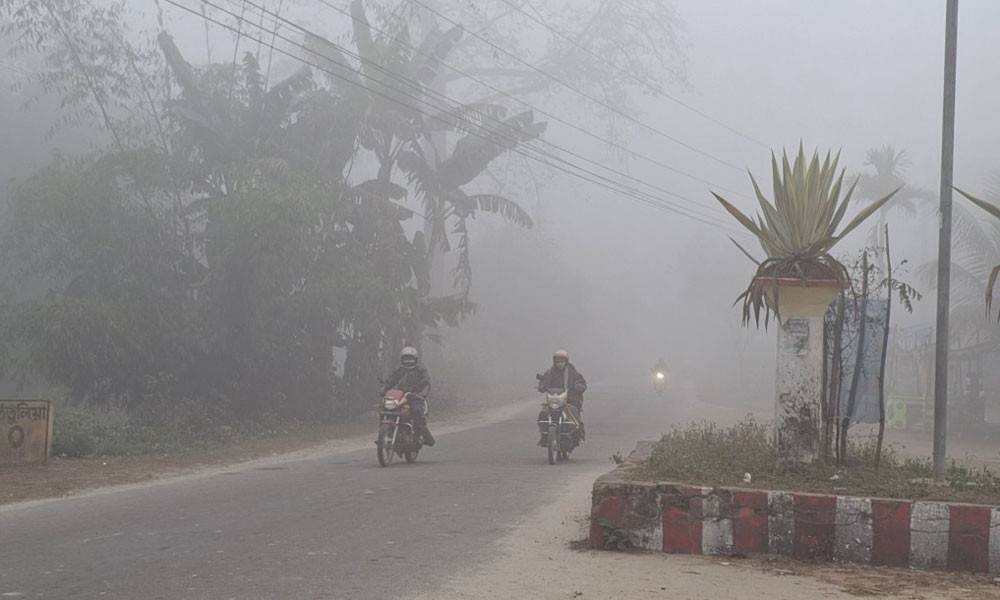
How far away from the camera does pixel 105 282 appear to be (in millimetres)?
20094

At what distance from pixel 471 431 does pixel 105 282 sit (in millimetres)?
8598

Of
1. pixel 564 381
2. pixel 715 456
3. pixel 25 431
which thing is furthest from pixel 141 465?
pixel 715 456

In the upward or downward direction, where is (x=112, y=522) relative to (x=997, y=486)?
downward

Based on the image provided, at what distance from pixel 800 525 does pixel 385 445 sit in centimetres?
832

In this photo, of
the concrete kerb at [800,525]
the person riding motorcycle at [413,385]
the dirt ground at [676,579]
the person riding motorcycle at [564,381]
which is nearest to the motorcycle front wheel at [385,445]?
the person riding motorcycle at [413,385]

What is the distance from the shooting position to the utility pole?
9.10 metres

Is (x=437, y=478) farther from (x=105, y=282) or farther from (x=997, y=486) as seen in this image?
(x=105, y=282)

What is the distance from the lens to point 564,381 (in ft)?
53.9

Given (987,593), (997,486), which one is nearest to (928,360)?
(997,486)

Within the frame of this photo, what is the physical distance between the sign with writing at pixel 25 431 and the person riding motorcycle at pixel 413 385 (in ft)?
16.4

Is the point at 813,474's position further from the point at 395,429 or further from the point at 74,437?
the point at 74,437

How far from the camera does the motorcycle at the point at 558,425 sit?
15781 mm

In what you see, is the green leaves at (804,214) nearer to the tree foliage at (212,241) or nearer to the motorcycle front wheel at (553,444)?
the motorcycle front wheel at (553,444)

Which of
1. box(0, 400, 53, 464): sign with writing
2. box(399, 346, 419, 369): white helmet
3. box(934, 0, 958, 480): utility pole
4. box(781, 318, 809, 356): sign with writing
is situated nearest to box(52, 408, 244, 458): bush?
box(0, 400, 53, 464): sign with writing
